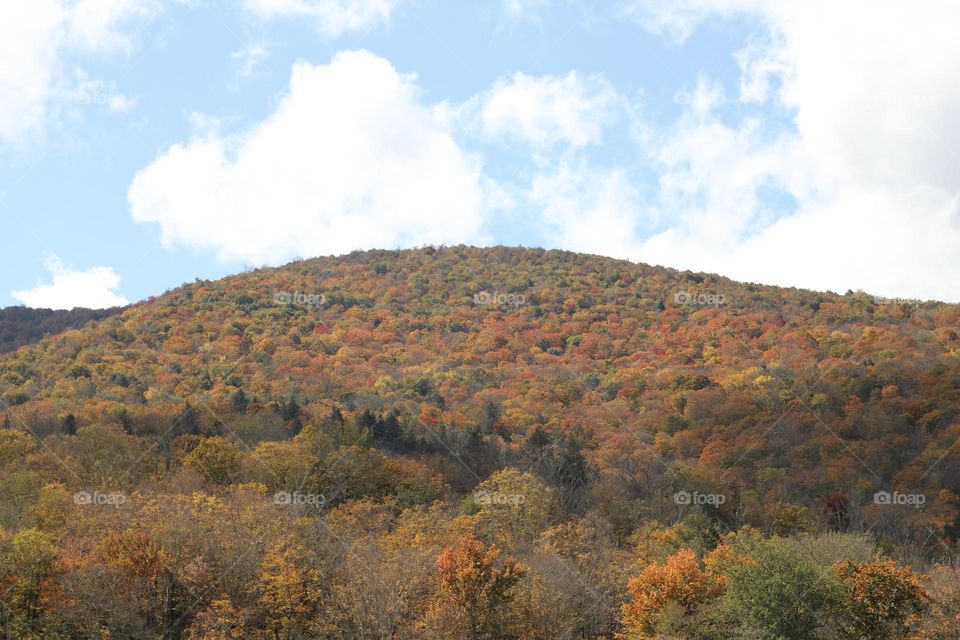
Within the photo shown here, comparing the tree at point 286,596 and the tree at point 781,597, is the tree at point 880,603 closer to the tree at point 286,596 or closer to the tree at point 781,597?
the tree at point 781,597

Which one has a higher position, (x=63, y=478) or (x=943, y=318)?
(x=943, y=318)

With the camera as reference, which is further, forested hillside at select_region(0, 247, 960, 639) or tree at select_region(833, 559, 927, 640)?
forested hillside at select_region(0, 247, 960, 639)

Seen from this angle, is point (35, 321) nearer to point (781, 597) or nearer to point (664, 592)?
point (664, 592)

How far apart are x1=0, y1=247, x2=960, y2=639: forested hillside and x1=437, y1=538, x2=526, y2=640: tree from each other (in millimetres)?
120

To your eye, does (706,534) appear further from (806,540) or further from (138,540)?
(138,540)

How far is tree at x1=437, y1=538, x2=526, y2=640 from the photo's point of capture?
35531 mm

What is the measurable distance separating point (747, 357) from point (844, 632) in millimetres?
72680

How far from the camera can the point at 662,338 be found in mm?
117750

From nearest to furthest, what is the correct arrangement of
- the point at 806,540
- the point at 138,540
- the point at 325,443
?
the point at 138,540 → the point at 806,540 → the point at 325,443

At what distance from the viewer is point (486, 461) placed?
74000 mm

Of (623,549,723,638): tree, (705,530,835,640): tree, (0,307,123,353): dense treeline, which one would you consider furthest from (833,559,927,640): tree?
(0,307,123,353): dense treeline

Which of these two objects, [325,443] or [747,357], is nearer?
[325,443]

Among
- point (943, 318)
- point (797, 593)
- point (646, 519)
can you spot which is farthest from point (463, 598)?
point (943, 318)

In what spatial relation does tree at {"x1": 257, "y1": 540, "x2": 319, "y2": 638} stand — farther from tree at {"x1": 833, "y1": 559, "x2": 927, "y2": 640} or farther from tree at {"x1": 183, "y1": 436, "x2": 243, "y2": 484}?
tree at {"x1": 183, "y1": 436, "x2": 243, "y2": 484}
